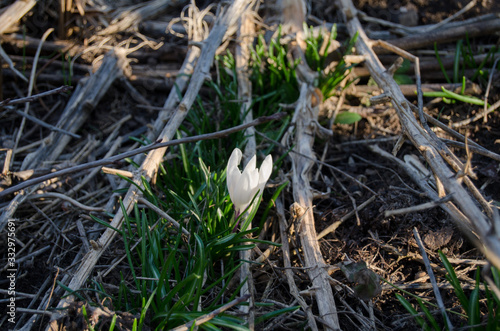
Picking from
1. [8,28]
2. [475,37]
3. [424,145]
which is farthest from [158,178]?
[475,37]

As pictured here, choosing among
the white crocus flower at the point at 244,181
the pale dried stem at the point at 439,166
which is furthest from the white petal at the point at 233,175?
the pale dried stem at the point at 439,166

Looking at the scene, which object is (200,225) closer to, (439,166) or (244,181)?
(244,181)

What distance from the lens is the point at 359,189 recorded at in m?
2.63

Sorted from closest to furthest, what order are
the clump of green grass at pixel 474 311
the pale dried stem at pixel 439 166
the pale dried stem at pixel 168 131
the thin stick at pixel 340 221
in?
the pale dried stem at pixel 439 166, the clump of green grass at pixel 474 311, the pale dried stem at pixel 168 131, the thin stick at pixel 340 221

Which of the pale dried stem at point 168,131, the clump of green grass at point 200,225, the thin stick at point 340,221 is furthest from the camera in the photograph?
the thin stick at point 340,221

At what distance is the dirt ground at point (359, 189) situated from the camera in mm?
2084

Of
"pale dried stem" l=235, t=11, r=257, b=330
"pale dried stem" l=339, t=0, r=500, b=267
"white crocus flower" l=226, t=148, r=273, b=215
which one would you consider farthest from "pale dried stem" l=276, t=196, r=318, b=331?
"pale dried stem" l=339, t=0, r=500, b=267

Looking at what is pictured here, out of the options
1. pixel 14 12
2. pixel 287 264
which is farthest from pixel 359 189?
pixel 14 12

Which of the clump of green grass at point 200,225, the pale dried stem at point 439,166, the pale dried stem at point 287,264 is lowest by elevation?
the pale dried stem at point 287,264

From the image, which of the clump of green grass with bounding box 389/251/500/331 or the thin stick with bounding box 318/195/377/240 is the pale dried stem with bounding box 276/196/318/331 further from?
the clump of green grass with bounding box 389/251/500/331

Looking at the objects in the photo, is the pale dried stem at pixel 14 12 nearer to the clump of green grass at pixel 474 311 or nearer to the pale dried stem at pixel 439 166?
the pale dried stem at pixel 439 166

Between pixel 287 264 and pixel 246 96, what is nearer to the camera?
pixel 287 264

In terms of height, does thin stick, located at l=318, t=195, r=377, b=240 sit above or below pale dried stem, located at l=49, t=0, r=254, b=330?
below

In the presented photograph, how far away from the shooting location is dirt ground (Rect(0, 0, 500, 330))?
2084 mm
